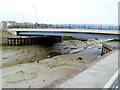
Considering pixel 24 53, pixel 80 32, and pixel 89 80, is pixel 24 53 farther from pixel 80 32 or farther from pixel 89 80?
pixel 89 80

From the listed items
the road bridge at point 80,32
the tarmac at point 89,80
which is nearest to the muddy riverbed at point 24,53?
the road bridge at point 80,32

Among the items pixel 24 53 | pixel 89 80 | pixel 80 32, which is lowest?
pixel 24 53

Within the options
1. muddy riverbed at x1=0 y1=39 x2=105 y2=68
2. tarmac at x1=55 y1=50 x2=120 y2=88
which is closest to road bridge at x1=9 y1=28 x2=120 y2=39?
muddy riverbed at x1=0 y1=39 x2=105 y2=68

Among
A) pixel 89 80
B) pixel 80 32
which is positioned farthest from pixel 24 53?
pixel 89 80

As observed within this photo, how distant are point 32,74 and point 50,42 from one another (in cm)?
3476

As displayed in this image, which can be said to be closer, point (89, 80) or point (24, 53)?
point (89, 80)

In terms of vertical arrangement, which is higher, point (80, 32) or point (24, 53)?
point (80, 32)

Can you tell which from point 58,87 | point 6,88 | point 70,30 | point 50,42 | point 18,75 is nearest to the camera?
point 58,87

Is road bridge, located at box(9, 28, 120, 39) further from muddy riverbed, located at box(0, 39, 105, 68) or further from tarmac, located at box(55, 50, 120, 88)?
tarmac, located at box(55, 50, 120, 88)

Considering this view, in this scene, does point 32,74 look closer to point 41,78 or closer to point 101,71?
point 41,78

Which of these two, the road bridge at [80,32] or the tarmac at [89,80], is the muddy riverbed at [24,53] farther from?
the tarmac at [89,80]

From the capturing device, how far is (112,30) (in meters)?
24.9

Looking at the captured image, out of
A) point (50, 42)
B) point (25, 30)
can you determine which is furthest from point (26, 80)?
point (50, 42)

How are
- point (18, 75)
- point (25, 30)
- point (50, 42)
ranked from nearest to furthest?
point (18, 75) < point (25, 30) < point (50, 42)
